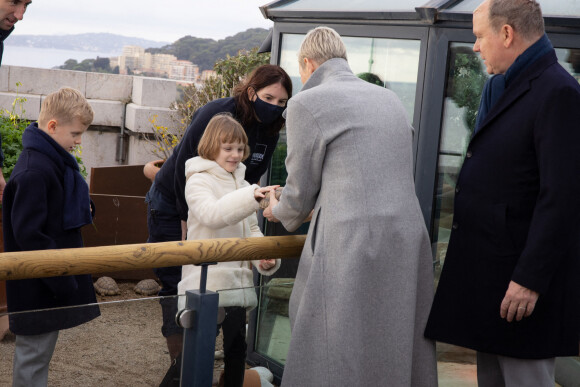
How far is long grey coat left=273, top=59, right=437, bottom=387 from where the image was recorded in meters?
2.60

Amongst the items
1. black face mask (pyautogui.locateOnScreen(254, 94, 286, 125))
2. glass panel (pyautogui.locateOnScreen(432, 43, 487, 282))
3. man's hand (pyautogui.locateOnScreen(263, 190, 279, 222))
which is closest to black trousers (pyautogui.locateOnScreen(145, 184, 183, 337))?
black face mask (pyautogui.locateOnScreen(254, 94, 286, 125))

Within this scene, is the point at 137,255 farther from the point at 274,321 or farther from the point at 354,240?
the point at 274,321

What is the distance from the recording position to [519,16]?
261cm

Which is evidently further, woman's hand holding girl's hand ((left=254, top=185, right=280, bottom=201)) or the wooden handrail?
woman's hand holding girl's hand ((left=254, top=185, right=280, bottom=201))

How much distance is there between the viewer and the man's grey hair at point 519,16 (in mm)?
2609

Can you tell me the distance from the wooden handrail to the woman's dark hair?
121cm

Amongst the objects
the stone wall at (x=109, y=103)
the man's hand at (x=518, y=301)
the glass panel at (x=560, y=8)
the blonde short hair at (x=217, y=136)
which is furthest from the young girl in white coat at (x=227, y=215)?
the stone wall at (x=109, y=103)

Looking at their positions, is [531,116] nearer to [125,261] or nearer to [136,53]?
[125,261]

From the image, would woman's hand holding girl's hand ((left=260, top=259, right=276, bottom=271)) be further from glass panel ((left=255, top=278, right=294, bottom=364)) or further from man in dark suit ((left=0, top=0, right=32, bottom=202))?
man in dark suit ((left=0, top=0, right=32, bottom=202))

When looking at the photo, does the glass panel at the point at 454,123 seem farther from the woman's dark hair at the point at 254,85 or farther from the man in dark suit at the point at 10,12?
the man in dark suit at the point at 10,12

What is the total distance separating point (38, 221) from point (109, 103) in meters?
9.11

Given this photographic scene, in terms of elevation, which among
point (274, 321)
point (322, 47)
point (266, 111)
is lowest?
point (274, 321)

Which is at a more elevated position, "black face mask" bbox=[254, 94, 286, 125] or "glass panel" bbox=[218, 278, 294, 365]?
"black face mask" bbox=[254, 94, 286, 125]

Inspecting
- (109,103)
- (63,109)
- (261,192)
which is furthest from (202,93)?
(261,192)
